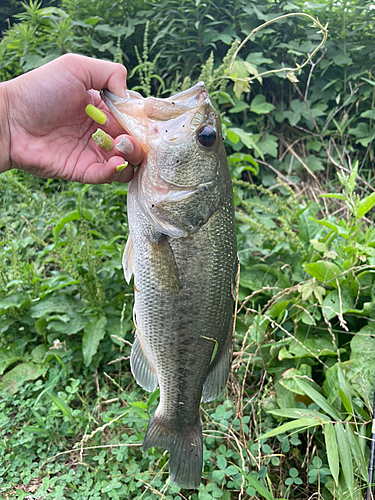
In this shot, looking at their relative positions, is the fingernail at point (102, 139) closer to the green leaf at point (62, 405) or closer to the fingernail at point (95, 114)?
the fingernail at point (95, 114)

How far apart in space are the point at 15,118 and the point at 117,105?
0.62 meters

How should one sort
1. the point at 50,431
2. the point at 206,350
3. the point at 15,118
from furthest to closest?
the point at 50,431 → the point at 15,118 → the point at 206,350

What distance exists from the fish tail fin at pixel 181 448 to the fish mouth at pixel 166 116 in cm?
120

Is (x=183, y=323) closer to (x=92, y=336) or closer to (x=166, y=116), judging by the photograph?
(x=166, y=116)

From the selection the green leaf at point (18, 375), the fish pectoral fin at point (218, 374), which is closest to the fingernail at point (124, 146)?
the fish pectoral fin at point (218, 374)

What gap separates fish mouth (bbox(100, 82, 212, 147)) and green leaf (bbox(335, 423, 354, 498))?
64.9 inches

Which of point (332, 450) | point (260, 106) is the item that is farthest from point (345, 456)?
point (260, 106)

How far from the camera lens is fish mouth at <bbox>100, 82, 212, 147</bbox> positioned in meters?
1.40

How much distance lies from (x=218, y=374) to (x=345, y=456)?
834 mm

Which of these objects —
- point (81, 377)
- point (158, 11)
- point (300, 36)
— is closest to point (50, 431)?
point (81, 377)

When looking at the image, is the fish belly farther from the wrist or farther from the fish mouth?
the wrist

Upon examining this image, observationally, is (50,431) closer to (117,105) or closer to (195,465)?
(195,465)

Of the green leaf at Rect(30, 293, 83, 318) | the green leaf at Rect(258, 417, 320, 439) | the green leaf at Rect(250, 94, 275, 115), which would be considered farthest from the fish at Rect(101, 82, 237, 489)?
the green leaf at Rect(250, 94, 275, 115)

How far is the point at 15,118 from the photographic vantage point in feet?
5.77
